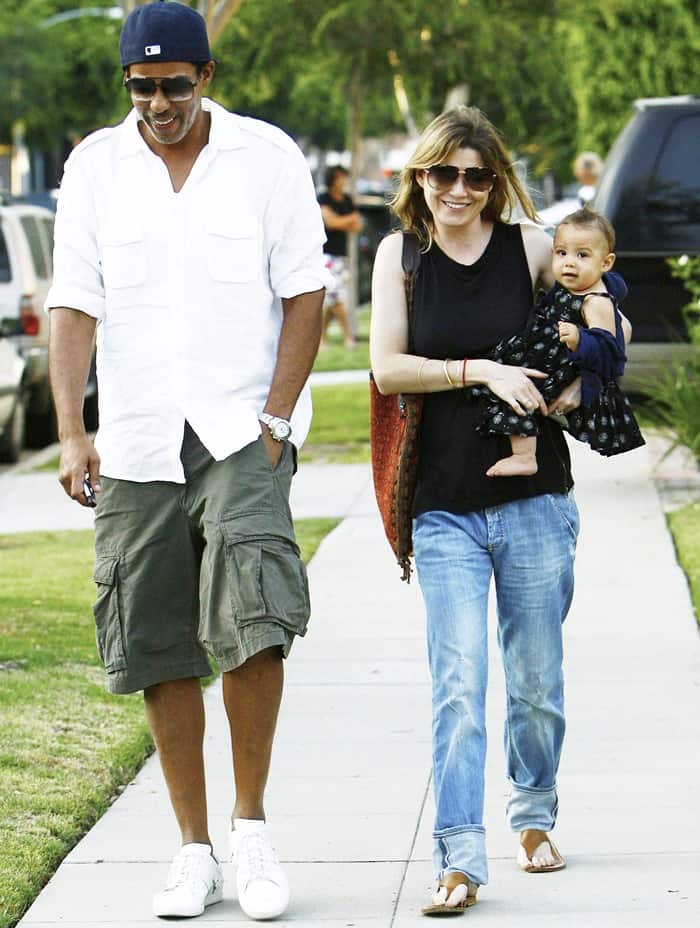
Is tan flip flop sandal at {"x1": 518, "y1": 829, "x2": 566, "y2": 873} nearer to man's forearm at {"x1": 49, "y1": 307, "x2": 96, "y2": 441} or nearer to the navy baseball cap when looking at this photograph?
man's forearm at {"x1": 49, "y1": 307, "x2": 96, "y2": 441}

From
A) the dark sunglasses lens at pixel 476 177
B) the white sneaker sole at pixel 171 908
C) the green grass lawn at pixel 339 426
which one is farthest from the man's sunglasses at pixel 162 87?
the green grass lawn at pixel 339 426

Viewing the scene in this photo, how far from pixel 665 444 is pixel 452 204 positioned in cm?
845

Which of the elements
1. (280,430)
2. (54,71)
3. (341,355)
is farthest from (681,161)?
(54,71)

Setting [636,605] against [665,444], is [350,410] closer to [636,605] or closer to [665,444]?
[665,444]

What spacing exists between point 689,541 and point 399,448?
15.6 feet

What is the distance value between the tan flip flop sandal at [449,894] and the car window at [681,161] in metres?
6.87

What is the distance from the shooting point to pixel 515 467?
4125 millimetres

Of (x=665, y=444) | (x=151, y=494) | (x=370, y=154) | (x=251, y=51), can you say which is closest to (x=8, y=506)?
(x=665, y=444)

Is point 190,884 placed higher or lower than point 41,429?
higher

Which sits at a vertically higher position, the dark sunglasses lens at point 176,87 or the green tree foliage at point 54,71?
the dark sunglasses lens at point 176,87

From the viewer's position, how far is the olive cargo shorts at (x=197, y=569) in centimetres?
405

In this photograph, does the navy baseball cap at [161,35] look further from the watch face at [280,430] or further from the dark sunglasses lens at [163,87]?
the watch face at [280,430]

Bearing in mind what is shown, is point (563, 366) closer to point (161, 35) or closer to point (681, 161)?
point (161, 35)

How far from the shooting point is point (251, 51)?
23688 mm
